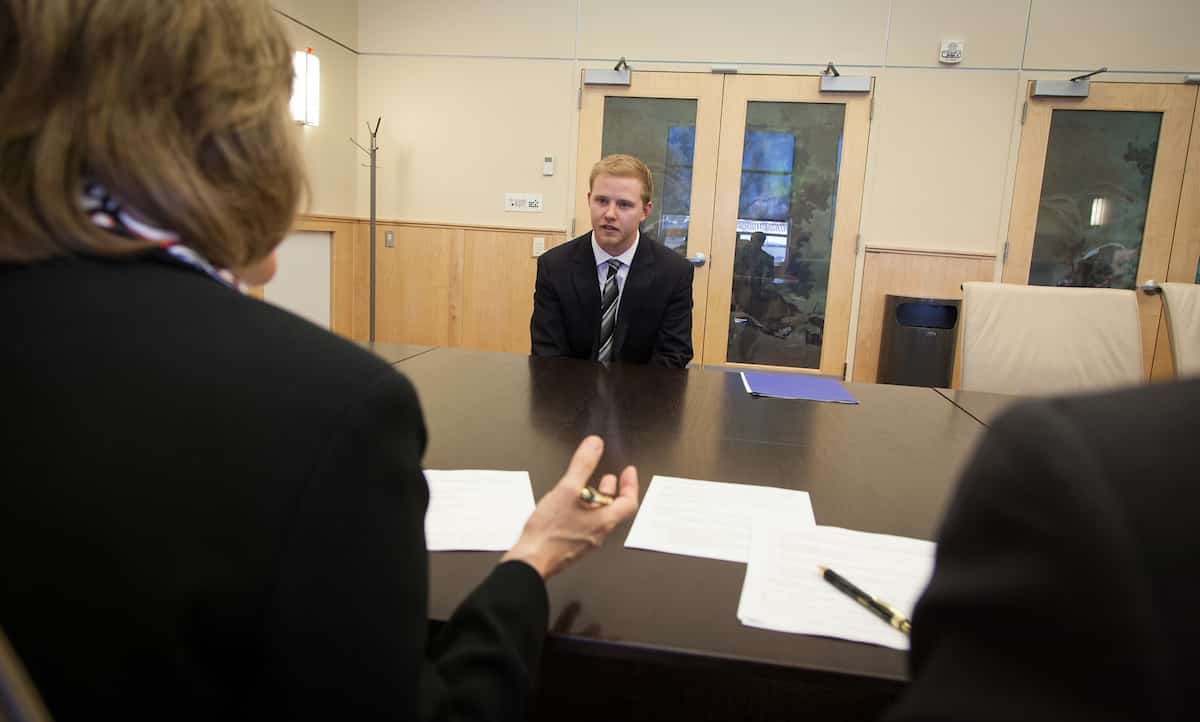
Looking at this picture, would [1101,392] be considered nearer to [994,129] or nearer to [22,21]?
[22,21]

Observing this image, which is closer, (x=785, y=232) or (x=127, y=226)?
(x=127, y=226)

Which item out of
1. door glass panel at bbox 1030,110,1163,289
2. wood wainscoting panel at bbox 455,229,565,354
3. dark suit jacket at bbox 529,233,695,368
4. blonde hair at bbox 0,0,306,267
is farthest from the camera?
wood wainscoting panel at bbox 455,229,565,354

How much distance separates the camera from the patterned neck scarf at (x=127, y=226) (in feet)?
1.75

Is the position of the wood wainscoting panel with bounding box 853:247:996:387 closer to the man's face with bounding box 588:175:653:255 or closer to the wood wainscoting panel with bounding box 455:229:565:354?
the wood wainscoting panel with bounding box 455:229:565:354

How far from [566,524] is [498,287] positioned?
4161 mm

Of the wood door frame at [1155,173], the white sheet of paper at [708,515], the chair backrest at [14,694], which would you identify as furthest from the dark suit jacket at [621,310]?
the wood door frame at [1155,173]

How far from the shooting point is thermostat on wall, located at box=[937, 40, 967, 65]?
4234 millimetres

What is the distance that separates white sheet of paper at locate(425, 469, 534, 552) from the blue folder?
3.04 feet

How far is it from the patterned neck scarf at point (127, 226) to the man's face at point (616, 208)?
2.14m

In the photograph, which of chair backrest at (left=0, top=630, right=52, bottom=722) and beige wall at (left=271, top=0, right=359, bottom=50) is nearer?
chair backrest at (left=0, top=630, right=52, bottom=722)

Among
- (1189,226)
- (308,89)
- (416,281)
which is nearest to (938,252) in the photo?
(1189,226)

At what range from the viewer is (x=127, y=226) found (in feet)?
1.77

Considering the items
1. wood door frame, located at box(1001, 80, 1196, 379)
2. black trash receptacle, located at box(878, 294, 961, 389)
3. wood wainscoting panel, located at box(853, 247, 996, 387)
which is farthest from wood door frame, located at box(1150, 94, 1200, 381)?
black trash receptacle, located at box(878, 294, 961, 389)

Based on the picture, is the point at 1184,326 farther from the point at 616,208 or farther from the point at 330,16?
the point at 330,16
